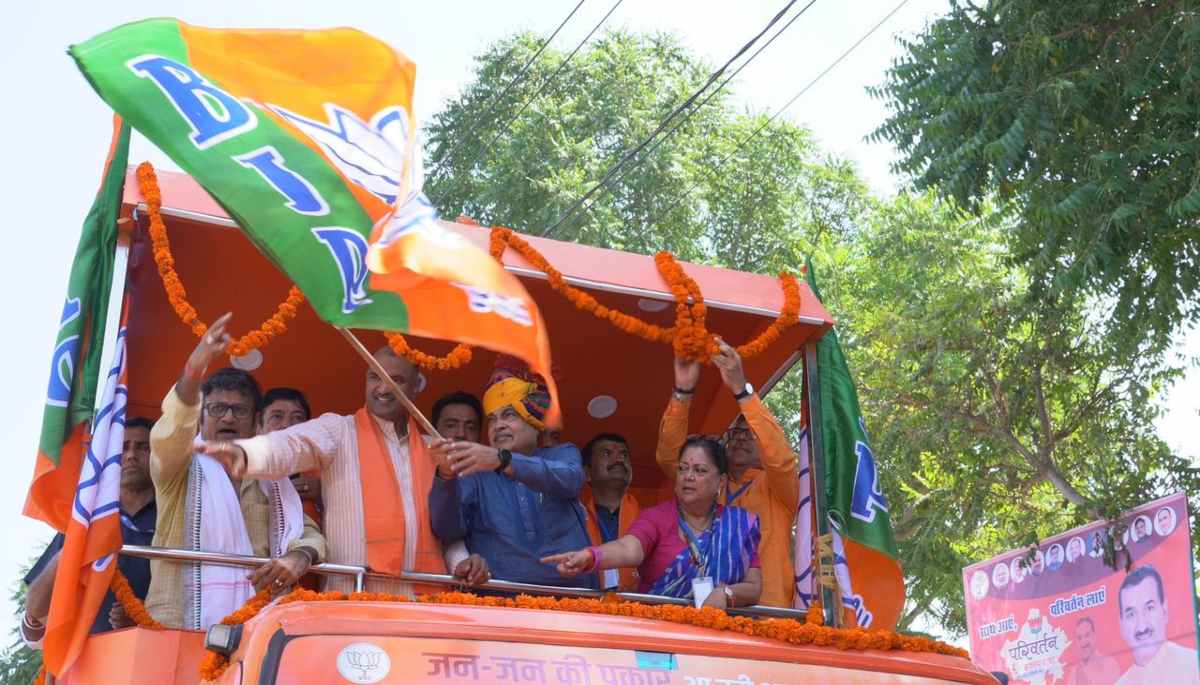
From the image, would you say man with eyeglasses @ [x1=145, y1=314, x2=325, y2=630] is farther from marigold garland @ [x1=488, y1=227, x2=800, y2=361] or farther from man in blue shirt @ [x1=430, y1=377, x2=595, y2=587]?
marigold garland @ [x1=488, y1=227, x2=800, y2=361]

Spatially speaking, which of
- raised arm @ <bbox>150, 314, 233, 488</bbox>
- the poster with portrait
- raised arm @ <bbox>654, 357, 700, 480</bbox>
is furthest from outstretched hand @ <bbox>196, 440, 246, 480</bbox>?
the poster with portrait

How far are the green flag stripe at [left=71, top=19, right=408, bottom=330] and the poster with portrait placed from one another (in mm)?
6890

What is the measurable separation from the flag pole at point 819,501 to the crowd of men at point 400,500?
15cm

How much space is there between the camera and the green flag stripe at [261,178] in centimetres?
421

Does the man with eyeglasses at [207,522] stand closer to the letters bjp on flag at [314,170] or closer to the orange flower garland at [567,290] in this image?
the letters bjp on flag at [314,170]

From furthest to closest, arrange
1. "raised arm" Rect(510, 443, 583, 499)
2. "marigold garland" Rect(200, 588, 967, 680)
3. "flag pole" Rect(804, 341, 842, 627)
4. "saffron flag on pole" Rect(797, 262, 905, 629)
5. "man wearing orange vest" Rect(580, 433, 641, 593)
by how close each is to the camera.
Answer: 1. "man wearing orange vest" Rect(580, 433, 641, 593)
2. "saffron flag on pole" Rect(797, 262, 905, 629)
3. "flag pole" Rect(804, 341, 842, 627)
4. "raised arm" Rect(510, 443, 583, 499)
5. "marigold garland" Rect(200, 588, 967, 680)

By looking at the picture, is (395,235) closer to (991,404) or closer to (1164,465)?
(1164,465)

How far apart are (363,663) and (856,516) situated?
2.48 m

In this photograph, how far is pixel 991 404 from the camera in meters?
13.8

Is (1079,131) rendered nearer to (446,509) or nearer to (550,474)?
(550,474)

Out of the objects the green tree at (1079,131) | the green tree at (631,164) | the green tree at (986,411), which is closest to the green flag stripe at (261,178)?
the green tree at (1079,131)

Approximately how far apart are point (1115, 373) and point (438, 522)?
10112 millimetres

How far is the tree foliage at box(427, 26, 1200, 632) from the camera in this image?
13.0m

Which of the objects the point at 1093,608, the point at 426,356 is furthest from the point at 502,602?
the point at 1093,608
